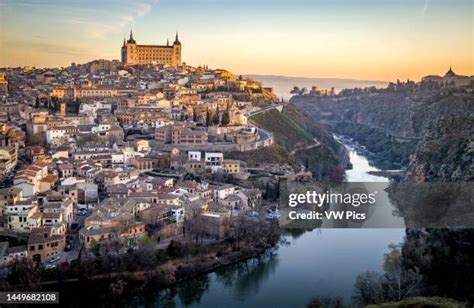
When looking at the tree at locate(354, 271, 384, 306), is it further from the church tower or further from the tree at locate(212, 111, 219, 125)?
the church tower

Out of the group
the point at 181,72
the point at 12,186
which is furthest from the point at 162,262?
the point at 181,72

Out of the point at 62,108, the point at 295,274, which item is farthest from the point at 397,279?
the point at 62,108

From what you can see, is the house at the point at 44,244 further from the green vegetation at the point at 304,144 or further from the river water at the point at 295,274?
the green vegetation at the point at 304,144

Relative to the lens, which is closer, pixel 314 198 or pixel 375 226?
pixel 314 198

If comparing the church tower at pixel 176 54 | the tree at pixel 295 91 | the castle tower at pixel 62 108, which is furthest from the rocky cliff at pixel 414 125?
the castle tower at pixel 62 108

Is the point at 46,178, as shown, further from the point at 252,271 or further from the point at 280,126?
the point at 280,126

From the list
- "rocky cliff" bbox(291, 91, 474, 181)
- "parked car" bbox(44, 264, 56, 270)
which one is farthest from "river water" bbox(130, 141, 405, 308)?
"rocky cliff" bbox(291, 91, 474, 181)
